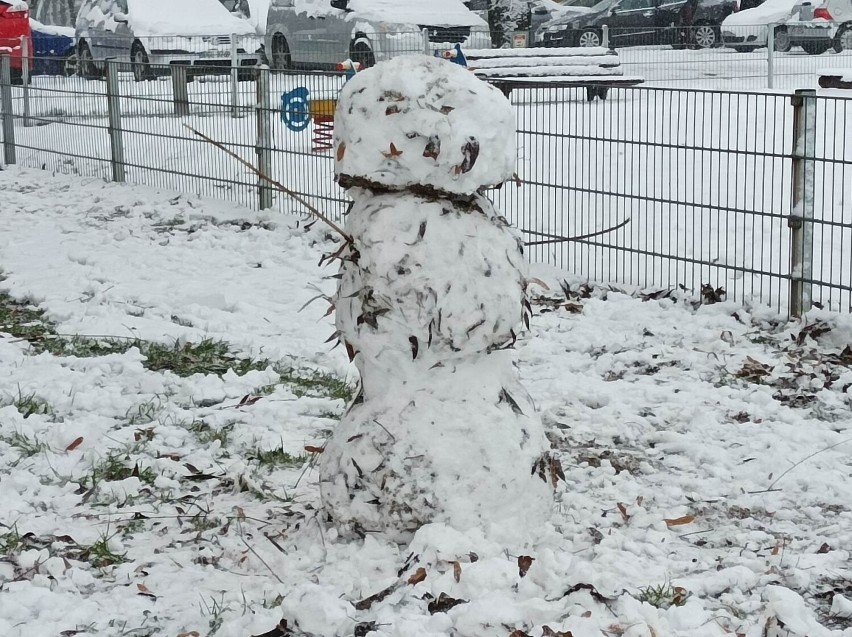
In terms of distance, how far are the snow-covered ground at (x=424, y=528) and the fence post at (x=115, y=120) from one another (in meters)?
4.27

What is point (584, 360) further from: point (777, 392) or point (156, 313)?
point (156, 313)

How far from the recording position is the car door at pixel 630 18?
89.6 ft

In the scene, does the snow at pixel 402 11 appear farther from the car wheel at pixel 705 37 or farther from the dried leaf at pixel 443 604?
the dried leaf at pixel 443 604

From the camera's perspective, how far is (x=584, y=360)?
21.9 feet

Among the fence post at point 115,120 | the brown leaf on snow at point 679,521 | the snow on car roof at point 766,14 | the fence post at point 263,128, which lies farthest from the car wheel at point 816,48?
the brown leaf on snow at point 679,521

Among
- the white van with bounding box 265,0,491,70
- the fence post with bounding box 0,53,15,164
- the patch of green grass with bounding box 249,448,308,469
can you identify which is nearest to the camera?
the patch of green grass with bounding box 249,448,308,469

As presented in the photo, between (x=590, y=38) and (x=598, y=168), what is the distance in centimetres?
1573

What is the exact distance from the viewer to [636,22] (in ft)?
93.7

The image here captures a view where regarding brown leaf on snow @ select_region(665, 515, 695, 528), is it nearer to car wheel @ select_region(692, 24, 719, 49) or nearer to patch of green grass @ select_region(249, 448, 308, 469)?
patch of green grass @ select_region(249, 448, 308, 469)

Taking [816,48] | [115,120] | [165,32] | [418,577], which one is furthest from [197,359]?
[816,48]

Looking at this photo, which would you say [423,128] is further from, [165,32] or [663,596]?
[165,32]

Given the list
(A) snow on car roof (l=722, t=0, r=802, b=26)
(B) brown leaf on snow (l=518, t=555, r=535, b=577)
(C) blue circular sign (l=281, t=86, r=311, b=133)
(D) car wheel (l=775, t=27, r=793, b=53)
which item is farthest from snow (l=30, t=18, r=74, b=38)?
(B) brown leaf on snow (l=518, t=555, r=535, b=577)

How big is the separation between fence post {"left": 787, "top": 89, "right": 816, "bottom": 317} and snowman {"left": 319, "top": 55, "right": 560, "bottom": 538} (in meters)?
3.49

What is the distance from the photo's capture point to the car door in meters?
27.3
